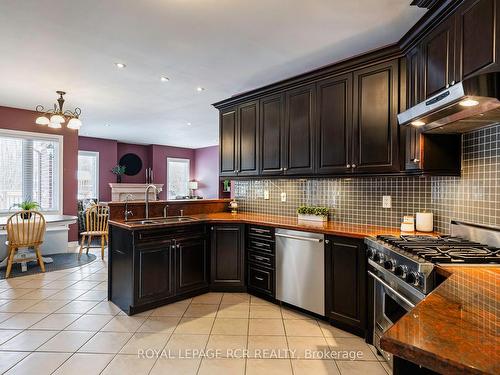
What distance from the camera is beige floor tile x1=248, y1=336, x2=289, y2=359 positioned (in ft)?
7.34

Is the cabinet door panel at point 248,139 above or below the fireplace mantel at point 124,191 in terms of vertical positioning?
above

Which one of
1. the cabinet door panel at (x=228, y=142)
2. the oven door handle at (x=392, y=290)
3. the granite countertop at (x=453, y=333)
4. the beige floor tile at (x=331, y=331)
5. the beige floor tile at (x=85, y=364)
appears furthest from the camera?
the cabinet door panel at (x=228, y=142)

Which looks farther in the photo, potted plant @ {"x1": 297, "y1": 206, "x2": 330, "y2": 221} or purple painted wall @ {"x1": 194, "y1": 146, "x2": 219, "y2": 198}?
purple painted wall @ {"x1": 194, "y1": 146, "x2": 219, "y2": 198}

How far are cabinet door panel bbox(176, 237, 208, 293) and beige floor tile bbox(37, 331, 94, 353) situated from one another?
0.98 meters

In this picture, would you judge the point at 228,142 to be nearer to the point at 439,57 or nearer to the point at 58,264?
the point at 439,57

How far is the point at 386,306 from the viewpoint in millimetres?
2070

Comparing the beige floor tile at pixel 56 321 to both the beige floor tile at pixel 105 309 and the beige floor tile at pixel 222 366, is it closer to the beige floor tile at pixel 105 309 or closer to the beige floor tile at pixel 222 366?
the beige floor tile at pixel 105 309

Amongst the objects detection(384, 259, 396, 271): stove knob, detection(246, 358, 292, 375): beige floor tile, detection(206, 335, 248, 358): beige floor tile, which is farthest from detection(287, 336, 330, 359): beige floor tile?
detection(384, 259, 396, 271): stove knob

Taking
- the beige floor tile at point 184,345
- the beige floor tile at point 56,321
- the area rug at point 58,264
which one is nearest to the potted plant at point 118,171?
the area rug at point 58,264

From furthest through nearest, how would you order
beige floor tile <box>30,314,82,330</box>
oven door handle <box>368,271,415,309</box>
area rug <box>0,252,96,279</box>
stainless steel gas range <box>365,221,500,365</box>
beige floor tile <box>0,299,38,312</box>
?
area rug <box>0,252,96,279</box> < beige floor tile <box>0,299,38,312</box> < beige floor tile <box>30,314,82,330</box> < oven door handle <box>368,271,415,309</box> < stainless steel gas range <box>365,221,500,365</box>

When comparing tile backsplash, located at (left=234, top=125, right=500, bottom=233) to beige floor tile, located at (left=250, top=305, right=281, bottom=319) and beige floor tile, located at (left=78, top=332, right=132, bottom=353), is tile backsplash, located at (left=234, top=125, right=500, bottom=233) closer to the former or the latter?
beige floor tile, located at (left=250, top=305, right=281, bottom=319)

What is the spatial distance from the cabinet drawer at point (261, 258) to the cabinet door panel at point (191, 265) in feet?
1.81

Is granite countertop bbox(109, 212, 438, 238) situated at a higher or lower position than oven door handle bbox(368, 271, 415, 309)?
higher

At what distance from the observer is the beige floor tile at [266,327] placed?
8.43ft
